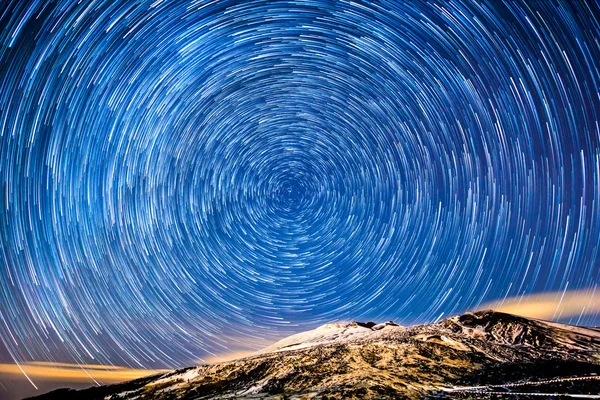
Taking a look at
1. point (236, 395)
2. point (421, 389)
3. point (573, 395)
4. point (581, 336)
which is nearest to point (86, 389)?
point (236, 395)

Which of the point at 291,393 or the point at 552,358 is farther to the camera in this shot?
the point at 552,358

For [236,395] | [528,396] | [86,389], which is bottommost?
[86,389]

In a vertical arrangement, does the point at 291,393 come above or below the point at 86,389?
above

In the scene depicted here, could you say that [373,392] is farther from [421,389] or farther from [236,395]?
[236,395]

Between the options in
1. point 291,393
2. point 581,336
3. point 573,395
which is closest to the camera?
point 573,395

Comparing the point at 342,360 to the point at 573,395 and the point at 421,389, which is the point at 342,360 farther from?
the point at 573,395

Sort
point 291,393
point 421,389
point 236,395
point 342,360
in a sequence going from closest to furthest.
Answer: point 421,389
point 291,393
point 236,395
point 342,360
